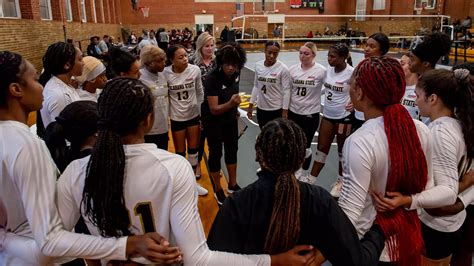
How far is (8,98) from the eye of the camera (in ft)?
4.87

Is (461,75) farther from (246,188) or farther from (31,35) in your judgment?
(31,35)

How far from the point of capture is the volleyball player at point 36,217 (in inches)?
50.9

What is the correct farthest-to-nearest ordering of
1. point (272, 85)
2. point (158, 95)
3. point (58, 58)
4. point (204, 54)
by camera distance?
point (204, 54)
point (272, 85)
point (158, 95)
point (58, 58)

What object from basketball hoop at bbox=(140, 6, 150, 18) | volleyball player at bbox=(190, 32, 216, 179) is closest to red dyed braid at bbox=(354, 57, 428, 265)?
volleyball player at bbox=(190, 32, 216, 179)

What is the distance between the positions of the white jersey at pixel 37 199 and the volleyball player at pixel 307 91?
3.34 m

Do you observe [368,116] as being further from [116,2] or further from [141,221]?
[116,2]

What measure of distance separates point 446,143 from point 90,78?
9.29 feet

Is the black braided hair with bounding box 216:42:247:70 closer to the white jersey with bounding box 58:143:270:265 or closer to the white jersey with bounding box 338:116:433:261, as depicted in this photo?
the white jersey with bounding box 338:116:433:261

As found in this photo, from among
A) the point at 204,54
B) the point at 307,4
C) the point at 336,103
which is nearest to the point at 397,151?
the point at 336,103

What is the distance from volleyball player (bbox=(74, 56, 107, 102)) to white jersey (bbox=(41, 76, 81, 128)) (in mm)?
301

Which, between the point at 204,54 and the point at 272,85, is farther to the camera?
the point at 204,54

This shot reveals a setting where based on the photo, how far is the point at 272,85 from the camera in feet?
15.0

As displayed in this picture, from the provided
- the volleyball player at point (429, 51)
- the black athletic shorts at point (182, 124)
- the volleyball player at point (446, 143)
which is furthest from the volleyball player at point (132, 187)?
the black athletic shorts at point (182, 124)

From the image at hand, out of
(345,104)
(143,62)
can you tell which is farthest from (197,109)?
(345,104)
